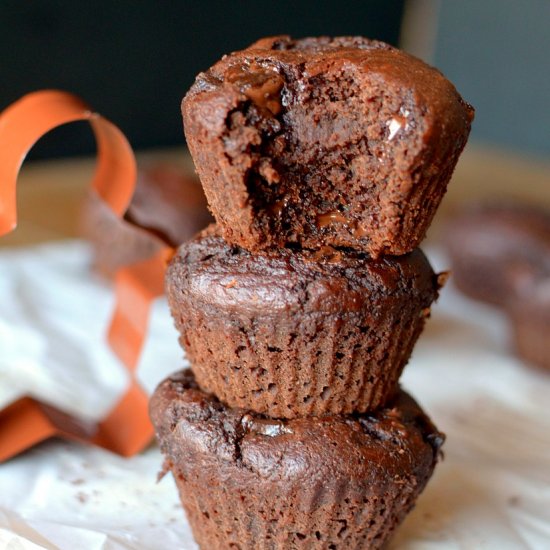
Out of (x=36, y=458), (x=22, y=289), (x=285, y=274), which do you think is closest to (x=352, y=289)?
(x=285, y=274)

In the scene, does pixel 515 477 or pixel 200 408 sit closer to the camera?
pixel 200 408

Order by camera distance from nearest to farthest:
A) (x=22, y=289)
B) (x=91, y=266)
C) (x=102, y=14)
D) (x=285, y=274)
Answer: (x=285, y=274) < (x=22, y=289) < (x=91, y=266) < (x=102, y=14)

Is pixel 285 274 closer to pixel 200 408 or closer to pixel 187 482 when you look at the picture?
pixel 200 408

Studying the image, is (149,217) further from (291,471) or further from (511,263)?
(291,471)

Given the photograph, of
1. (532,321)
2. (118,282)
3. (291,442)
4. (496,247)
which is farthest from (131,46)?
(291,442)

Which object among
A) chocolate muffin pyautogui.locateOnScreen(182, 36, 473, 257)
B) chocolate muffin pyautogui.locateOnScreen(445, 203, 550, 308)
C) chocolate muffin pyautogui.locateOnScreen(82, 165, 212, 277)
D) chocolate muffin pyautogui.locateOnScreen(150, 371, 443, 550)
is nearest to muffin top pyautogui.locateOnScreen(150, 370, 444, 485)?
chocolate muffin pyautogui.locateOnScreen(150, 371, 443, 550)
